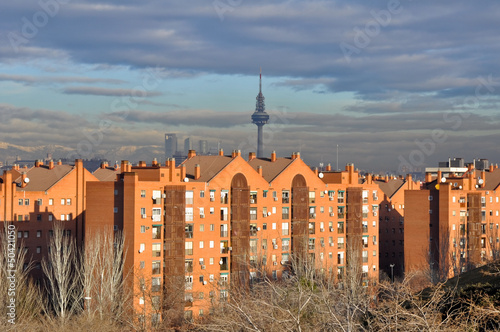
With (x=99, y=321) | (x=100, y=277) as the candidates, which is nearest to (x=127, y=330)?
(x=99, y=321)

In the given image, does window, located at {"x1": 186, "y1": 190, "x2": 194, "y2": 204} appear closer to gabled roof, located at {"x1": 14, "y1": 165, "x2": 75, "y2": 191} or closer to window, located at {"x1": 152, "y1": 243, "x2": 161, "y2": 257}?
window, located at {"x1": 152, "y1": 243, "x2": 161, "y2": 257}

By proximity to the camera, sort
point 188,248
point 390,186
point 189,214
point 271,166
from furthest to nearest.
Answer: point 390,186 → point 271,166 → point 189,214 → point 188,248

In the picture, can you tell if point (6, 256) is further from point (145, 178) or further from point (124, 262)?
point (145, 178)

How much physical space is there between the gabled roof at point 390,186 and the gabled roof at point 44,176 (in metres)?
52.2

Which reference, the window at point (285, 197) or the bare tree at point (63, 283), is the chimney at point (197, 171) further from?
the bare tree at point (63, 283)

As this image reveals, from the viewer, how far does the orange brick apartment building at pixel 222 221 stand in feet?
187

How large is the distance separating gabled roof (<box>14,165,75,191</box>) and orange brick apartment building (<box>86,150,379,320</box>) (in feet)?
28.4

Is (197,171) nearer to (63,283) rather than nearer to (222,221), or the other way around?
(222,221)

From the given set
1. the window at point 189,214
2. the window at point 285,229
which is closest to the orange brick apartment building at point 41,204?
the window at point 189,214

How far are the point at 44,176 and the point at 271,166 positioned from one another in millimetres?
24796

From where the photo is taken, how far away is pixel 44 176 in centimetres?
7275

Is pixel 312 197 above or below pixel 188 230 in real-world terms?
above

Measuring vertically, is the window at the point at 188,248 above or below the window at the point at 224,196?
below

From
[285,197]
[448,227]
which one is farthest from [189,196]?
[448,227]
